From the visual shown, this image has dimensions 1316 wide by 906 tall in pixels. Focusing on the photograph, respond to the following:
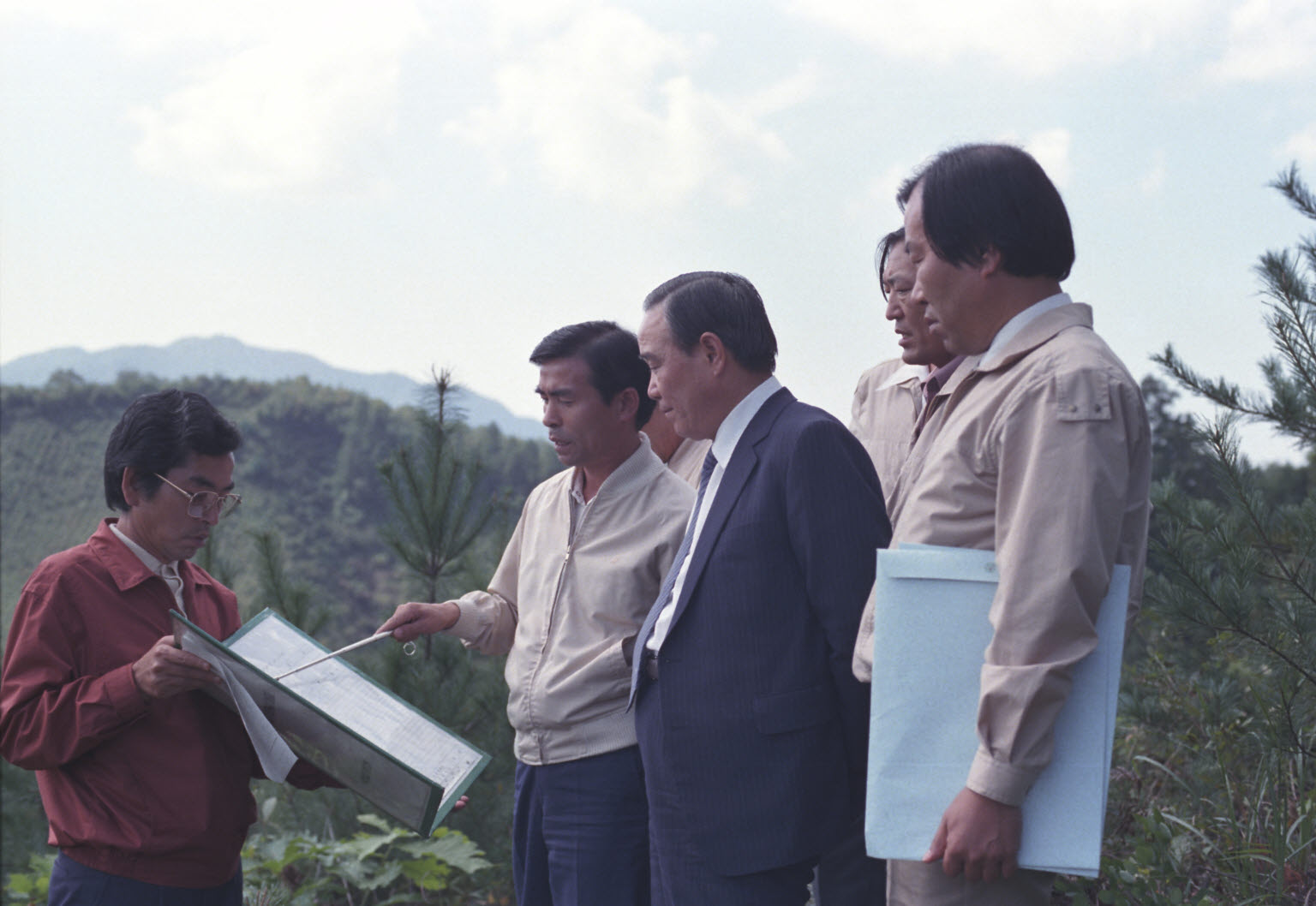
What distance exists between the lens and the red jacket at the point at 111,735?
2.18 m

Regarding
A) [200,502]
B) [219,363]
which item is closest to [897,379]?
[200,502]

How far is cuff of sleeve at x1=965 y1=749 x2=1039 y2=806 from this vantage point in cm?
145

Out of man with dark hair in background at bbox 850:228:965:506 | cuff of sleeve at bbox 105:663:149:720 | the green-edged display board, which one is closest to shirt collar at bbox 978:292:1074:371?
man with dark hair in background at bbox 850:228:965:506

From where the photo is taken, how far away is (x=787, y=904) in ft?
6.57

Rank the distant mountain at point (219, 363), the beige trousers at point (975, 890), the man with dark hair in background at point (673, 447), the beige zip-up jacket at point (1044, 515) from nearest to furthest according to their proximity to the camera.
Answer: the beige zip-up jacket at point (1044, 515) → the beige trousers at point (975, 890) → the man with dark hair in background at point (673, 447) → the distant mountain at point (219, 363)

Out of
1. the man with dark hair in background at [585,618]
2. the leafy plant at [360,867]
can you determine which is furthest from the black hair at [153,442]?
the leafy plant at [360,867]

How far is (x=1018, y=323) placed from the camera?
65.6 inches

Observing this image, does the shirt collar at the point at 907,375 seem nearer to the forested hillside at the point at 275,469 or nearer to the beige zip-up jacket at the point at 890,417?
the beige zip-up jacket at the point at 890,417

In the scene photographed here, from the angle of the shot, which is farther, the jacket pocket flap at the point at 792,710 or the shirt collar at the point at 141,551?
the shirt collar at the point at 141,551

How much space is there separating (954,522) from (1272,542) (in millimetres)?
2010

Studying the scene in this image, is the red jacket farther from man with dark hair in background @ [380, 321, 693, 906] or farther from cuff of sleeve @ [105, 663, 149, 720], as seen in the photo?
man with dark hair in background @ [380, 321, 693, 906]

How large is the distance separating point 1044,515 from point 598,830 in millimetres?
1367

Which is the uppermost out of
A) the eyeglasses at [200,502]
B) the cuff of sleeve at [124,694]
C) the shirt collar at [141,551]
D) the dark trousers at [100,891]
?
the eyeglasses at [200,502]

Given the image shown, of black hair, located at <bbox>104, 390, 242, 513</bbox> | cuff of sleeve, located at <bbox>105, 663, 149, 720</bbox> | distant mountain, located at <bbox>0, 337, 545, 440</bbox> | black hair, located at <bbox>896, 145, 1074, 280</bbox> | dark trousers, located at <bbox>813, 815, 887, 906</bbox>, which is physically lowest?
dark trousers, located at <bbox>813, 815, 887, 906</bbox>
